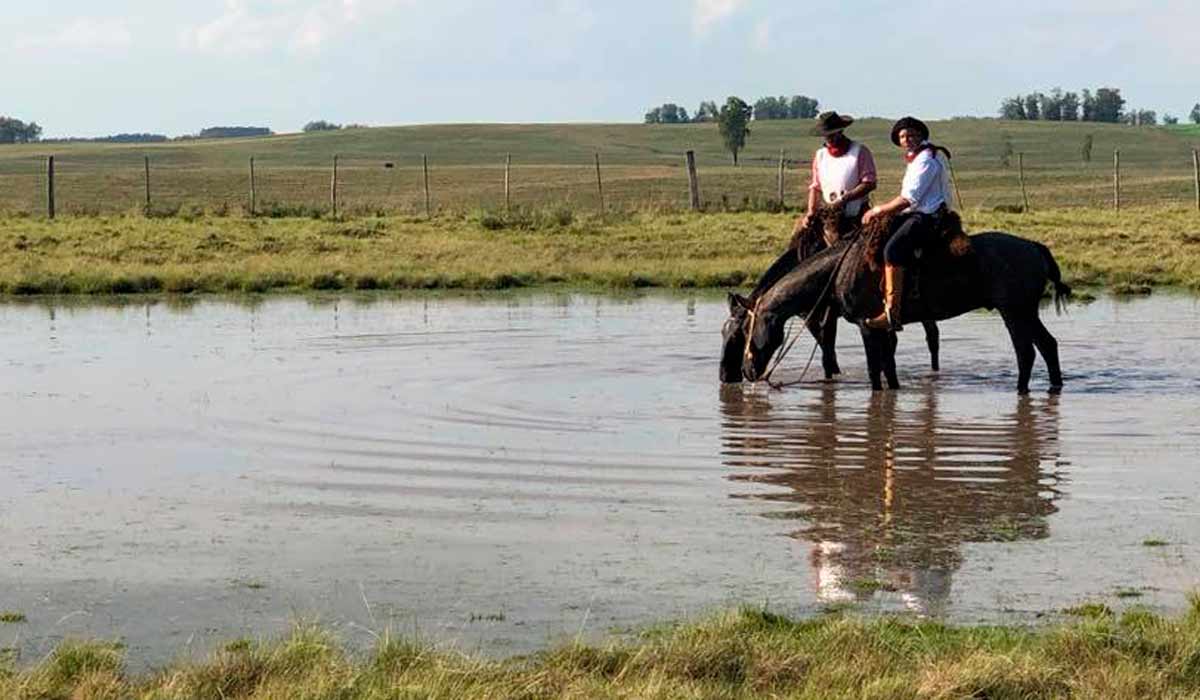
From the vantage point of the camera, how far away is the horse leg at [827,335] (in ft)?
49.6

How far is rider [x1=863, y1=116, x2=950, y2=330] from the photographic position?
46.1 feet

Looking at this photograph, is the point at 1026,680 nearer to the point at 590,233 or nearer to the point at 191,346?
the point at 191,346

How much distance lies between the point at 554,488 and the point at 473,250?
19925mm

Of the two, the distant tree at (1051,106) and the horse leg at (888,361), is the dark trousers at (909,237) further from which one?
the distant tree at (1051,106)

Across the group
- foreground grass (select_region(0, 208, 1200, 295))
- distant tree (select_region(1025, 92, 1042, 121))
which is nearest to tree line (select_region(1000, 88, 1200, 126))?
distant tree (select_region(1025, 92, 1042, 121))

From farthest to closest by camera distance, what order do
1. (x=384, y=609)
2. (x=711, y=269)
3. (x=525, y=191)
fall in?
(x=525, y=191)
(x=711, y=269)
(x=384, y=609)

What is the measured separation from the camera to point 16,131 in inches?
7195

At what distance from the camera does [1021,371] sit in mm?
14195

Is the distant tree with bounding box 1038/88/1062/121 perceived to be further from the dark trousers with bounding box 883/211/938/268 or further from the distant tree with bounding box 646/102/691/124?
the dark trousers with bounding box 883/211/938/268

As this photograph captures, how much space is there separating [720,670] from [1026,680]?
0.96 m

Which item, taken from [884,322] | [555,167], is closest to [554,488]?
[884,322]

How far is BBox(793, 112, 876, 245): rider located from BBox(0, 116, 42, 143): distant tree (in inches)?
6788

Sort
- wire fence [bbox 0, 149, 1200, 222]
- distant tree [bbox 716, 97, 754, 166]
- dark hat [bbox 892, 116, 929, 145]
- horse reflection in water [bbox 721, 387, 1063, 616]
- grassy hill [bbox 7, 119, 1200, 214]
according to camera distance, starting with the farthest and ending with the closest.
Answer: distant tree [bbox 716, 97, 754, 166] < grassy hill [bbox 7, 119, 1200, 214] < wire fence [bbox 0, 149, 1200, 222] < dark hat [bbox 892, 116, 929, 145] < horse reflection in water [bbox 721, 387, 1063, 616]

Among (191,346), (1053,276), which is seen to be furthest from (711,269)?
(1053,276)
